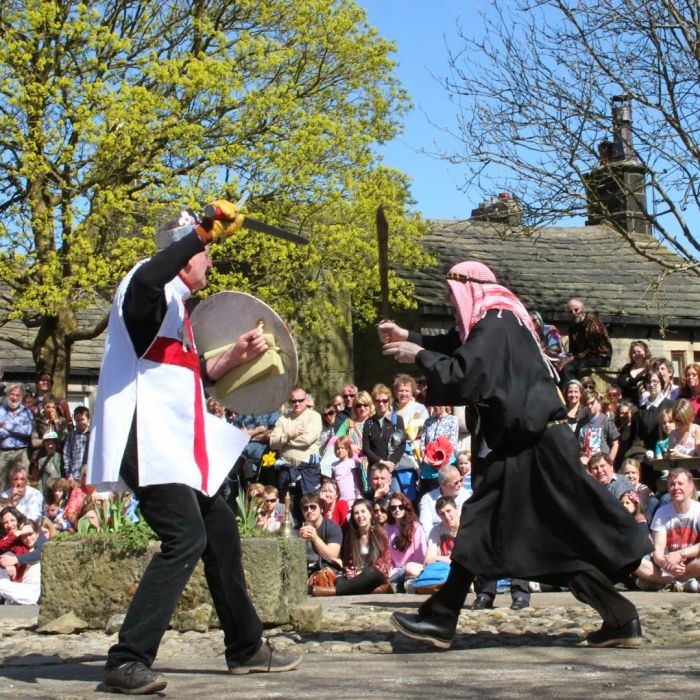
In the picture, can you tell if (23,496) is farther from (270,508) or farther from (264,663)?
(264,663)

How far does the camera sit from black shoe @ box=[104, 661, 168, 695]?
16.9 feet

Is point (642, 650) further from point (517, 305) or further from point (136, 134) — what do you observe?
point (136, 134)

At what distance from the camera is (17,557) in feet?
39.2

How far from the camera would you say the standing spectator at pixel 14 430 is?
15719 mm

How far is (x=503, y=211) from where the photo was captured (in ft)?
63.0

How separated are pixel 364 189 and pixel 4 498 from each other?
40.2 feet

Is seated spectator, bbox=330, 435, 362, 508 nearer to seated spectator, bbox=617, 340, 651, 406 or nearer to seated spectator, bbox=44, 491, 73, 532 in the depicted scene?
seated spectator, bbox=44, 491, 73, 532

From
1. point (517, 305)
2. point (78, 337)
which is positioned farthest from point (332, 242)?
point (517, 305)

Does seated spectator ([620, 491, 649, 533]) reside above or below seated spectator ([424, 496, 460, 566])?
above

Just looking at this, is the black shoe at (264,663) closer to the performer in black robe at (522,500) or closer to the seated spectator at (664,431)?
the performer in black robe at (522,500)

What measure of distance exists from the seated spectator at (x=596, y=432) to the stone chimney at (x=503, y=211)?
19.4 feet

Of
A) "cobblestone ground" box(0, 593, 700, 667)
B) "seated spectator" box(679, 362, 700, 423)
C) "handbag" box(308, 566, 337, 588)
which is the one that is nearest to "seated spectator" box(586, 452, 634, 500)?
"cobblestone ground" box(0, 593, 700, 667)

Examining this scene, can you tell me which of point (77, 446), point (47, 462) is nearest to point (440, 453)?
point (77, 446)

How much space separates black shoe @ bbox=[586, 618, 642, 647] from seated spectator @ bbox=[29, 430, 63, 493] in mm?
10092
